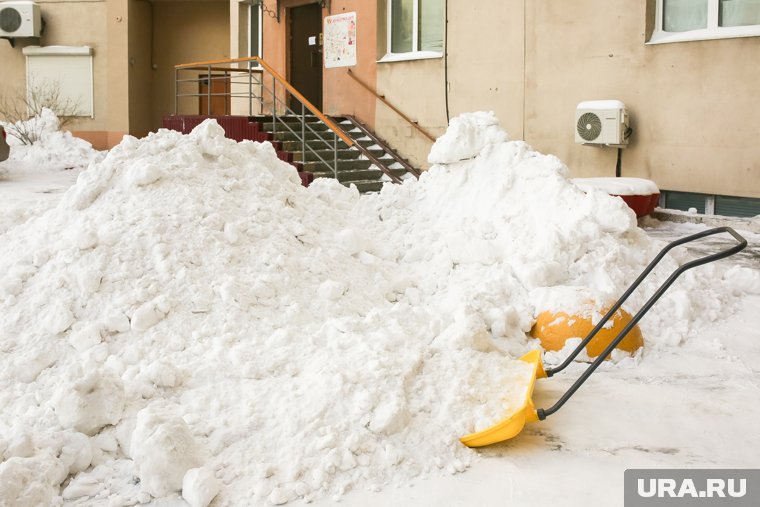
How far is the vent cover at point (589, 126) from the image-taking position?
8.40 m

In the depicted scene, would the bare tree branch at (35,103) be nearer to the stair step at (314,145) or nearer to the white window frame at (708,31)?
the stair step at (314,145)

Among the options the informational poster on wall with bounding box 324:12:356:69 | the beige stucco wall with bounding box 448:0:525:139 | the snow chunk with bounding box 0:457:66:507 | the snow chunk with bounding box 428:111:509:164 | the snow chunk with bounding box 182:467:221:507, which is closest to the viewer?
the snow chunk with bounding box 0:457:66:507

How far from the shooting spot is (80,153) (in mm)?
14844

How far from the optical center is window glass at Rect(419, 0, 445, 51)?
35.2 ft

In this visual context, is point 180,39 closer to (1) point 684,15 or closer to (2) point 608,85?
(2) point 608,85

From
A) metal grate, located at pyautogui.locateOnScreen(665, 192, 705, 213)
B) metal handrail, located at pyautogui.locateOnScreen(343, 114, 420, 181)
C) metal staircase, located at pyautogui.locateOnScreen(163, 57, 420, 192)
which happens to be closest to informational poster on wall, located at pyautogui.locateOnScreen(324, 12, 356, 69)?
metal handrail, located at pyautogui.locateOnScreen(343, 114, 420, 181)

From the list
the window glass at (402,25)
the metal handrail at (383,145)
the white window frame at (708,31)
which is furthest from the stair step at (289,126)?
the white window frame at (708,31)

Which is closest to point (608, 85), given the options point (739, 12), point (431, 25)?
point (739, 12)

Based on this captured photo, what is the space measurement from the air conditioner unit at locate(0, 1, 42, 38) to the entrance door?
621cm

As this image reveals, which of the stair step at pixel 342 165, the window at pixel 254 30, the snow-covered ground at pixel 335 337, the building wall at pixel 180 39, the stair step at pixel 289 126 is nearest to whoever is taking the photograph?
the snow-covered ground at pixel 335 337

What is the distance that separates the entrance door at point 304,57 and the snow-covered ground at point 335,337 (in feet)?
24.3

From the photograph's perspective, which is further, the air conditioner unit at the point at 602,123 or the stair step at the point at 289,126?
the stair step at the point at 289,126

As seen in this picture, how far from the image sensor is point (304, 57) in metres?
13.3

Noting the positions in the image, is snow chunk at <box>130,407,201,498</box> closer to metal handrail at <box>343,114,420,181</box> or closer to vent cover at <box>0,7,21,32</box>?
metal handrail at <box>343,114,420,181</box>
